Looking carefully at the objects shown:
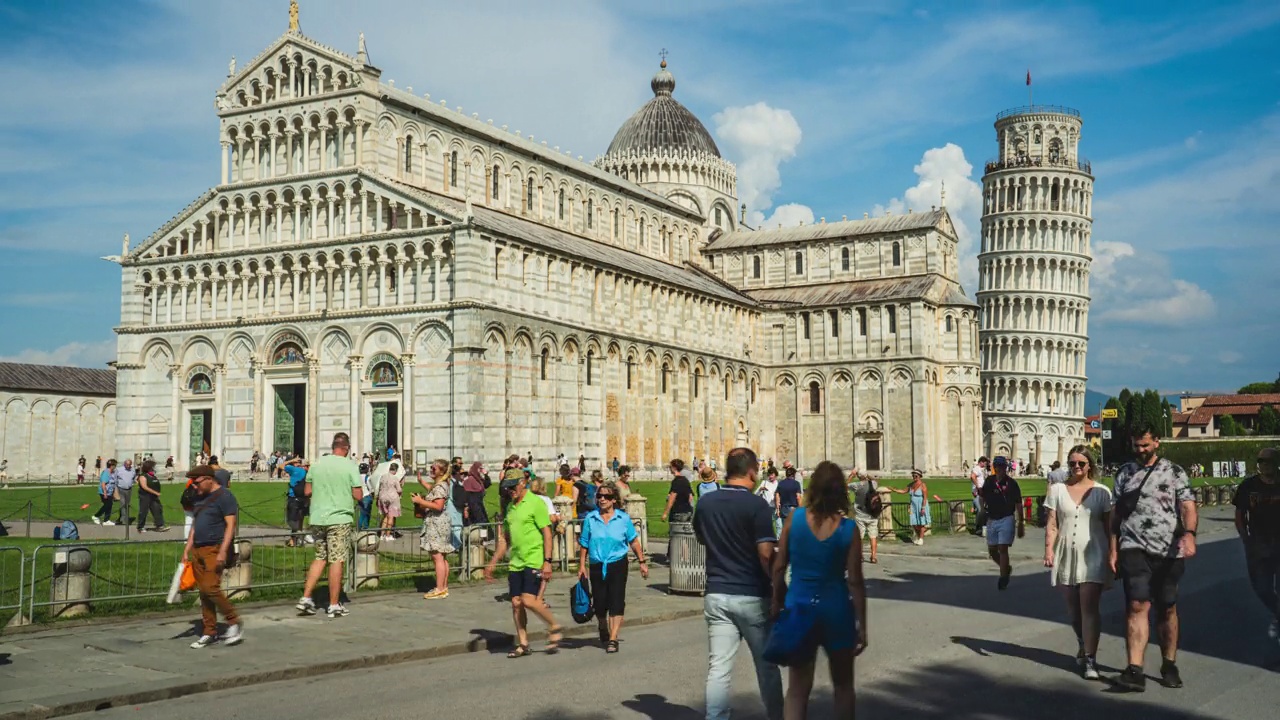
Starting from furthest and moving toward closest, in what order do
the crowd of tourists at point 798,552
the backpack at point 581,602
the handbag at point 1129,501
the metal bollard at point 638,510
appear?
the metal bollard at point 638,510
the backpack at point 581,602
the handbag at point 1129,501
the crowd of tourists at point 798,552

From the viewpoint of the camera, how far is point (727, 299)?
7200 centimetres

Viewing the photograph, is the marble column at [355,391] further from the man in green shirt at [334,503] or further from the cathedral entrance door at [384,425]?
the man in green shirt at [334,503]

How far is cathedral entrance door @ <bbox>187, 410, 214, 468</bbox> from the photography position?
5553 cm

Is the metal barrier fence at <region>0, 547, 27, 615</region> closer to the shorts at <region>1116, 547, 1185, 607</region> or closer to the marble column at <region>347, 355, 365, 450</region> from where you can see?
the shorts at <region>1116, 547, 1185, 607</region>

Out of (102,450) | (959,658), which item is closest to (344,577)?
(959,658)

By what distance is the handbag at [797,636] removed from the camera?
→ 7805 mm

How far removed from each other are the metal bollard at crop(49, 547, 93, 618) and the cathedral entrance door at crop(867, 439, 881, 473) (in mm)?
62094

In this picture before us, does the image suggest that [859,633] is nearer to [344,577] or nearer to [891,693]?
[891,693]

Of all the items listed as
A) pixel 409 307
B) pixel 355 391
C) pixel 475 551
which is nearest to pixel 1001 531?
pixel 475 551

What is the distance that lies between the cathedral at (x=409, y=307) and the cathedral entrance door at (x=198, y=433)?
0.27 feet

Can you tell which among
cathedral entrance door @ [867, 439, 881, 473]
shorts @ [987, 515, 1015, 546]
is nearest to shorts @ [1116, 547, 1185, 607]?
shorts @ [987, 515, 1015, 546]

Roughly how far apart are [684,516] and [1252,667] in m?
9.53

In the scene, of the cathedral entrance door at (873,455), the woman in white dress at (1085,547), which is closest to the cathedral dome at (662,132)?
the cathedral entrance door at (873,455)

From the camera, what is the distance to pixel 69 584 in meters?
15.3
